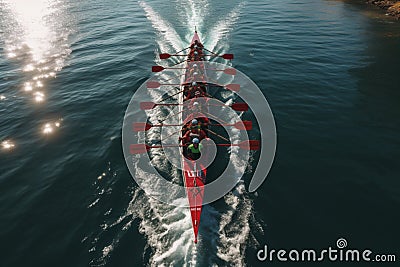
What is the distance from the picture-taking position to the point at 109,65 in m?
29.0

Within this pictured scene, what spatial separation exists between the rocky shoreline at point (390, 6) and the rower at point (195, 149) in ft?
152

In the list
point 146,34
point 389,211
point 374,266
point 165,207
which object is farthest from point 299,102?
point 146,34

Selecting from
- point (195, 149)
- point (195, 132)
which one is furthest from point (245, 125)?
point (195, 149)

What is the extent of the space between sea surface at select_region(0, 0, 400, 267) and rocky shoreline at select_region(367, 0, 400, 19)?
17.5 ft

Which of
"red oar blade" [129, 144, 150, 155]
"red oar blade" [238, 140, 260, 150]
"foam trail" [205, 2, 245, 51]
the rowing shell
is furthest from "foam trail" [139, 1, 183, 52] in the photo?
the rowing shell

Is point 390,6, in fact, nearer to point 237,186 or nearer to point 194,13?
point 194,13

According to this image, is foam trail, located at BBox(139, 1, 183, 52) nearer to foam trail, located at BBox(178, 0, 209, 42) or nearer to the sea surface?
the sea surface

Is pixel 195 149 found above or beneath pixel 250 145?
above

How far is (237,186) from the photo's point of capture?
1344 centimetres

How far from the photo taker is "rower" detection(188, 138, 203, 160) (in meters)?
13.8

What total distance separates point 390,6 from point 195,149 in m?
52.4

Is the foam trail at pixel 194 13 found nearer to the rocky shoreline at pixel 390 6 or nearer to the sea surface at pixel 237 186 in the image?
the sea surface at pixel 237 186

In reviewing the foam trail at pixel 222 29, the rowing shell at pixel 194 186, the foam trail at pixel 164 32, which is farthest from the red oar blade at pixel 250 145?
→ the foam trail at pixel 164 32

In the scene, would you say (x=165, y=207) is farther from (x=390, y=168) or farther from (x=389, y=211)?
(x=390, y=168)
